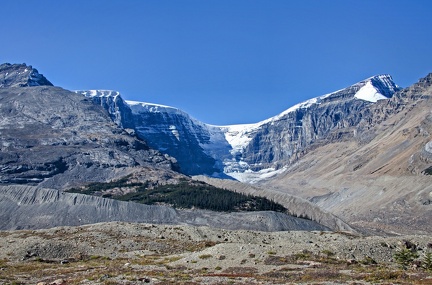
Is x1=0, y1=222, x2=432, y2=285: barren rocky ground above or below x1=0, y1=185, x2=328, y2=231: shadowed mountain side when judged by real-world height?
below

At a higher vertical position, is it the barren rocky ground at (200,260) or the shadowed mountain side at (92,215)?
the shadowed mountain side at (92,215)

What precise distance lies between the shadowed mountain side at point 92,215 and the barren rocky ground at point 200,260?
2723 inches

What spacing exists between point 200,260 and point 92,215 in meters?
116

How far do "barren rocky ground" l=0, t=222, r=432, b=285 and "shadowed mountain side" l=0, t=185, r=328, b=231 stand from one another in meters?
69.2

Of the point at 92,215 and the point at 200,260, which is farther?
the point at 92,215

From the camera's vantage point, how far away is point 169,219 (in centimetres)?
18125

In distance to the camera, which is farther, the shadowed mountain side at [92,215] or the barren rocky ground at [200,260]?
the shadowed mountain side at [92,215]

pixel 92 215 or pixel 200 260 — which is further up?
pixel 92 215

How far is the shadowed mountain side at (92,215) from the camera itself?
565ft

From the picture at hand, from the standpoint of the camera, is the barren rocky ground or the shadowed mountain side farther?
the shadowed mountain side

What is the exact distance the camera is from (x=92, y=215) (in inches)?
6885

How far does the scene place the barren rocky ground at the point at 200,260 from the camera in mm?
52688

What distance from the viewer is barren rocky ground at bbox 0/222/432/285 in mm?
52688

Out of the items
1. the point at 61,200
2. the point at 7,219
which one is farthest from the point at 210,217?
the point at 7,219
